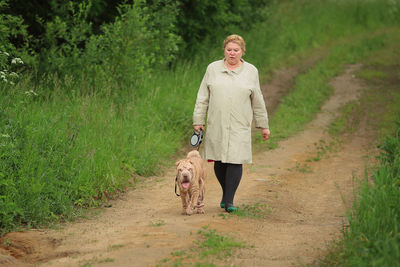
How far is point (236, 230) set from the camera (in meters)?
6.07

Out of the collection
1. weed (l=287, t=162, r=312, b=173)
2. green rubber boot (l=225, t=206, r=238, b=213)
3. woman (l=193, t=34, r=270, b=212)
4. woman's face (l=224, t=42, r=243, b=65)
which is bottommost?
green rubber boot (l=225, t=206, r=238, b=213)

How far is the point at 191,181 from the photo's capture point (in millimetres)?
6410

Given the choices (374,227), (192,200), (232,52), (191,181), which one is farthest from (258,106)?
(374,227)

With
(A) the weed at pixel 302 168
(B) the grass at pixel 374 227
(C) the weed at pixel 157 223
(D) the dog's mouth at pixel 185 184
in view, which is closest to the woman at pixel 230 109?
(D) the dog's mouth at pixel 185 184

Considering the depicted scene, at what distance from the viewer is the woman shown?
6.58 metres

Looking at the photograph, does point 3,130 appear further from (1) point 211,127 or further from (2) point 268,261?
(2) point 268,261

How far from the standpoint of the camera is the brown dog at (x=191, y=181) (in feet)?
20.8

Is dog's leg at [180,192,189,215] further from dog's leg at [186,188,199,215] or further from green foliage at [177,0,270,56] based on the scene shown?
green foliage at [177,0,270,56]

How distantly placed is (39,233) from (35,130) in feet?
5.59

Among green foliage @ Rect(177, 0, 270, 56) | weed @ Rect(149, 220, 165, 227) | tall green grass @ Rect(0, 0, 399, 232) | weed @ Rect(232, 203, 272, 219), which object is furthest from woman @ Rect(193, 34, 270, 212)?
green foliage @ Rect(177, 0, 270, 56)

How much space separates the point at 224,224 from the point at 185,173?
27.1 inches

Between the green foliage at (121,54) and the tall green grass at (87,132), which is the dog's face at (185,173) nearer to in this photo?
the tall green grass at (87,132)

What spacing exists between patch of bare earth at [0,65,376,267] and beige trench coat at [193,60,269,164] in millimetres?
745

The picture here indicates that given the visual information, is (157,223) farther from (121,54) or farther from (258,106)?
(121,54)
